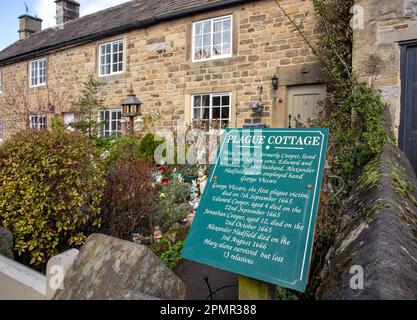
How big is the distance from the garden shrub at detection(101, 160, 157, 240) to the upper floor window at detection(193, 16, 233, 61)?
659cm

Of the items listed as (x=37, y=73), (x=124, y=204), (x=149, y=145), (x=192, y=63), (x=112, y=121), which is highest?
(x=37, y=73)

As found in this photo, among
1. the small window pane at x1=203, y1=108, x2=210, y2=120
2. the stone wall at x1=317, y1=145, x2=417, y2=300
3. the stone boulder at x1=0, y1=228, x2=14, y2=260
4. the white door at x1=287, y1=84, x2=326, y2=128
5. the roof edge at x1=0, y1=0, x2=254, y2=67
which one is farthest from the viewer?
the small window pane at x1=203, y1=108, x2=210, y2=120

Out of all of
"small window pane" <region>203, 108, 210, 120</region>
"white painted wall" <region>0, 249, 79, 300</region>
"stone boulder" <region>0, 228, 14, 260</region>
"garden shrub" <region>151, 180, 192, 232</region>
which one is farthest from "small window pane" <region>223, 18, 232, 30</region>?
"white painted wall" <region>0, 249, 79, 300</region>

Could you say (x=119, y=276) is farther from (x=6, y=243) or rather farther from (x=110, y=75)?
(x=110, y=75)

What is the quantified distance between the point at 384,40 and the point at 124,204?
4645 millimetres

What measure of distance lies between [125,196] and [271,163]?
8.94 feet

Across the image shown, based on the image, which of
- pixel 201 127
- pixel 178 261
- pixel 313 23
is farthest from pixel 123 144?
pixel 313 23

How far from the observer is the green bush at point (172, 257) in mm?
3904

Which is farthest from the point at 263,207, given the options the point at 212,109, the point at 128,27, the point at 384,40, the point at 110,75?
the point at 110,75

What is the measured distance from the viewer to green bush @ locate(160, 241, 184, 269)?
390cm

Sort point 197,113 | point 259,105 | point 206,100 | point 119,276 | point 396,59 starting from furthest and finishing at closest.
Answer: point 197,113 < point 206,100 < point 259,105 < point 396,59 < point 119,276

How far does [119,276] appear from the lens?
81.4 inches

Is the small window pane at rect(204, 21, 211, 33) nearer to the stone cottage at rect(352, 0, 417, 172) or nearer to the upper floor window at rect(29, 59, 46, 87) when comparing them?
the stone cottage at rect(352, 0, 417, 172)
